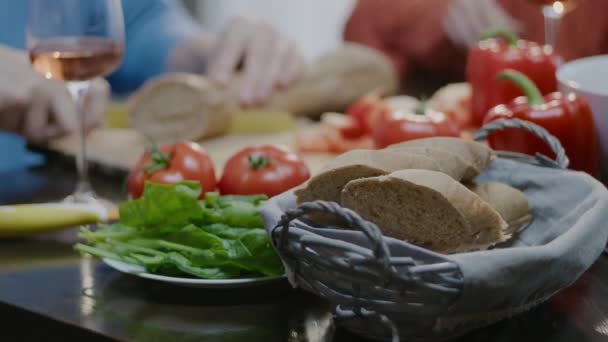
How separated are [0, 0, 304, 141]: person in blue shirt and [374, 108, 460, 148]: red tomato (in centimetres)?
54

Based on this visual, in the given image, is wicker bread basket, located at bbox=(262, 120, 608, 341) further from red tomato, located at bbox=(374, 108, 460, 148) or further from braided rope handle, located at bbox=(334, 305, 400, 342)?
red tomato, located at bbox=(374, 108, 460, 148)

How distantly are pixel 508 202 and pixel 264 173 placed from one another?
375 millimetres

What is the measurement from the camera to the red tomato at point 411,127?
134 centimetres

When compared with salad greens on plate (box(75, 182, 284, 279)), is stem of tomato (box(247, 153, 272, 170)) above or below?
below

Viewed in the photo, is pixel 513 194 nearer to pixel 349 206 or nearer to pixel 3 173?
pixel 349 206

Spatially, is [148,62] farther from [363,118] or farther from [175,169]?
[175,169]

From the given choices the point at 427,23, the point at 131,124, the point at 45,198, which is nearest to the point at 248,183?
the point at 45,198

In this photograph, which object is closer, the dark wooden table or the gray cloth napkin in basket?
the gray cloth napkin in basket

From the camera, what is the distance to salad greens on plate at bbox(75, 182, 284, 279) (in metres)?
0.88

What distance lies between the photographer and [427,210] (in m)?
0.77

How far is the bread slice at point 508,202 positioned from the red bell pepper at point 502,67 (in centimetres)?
64

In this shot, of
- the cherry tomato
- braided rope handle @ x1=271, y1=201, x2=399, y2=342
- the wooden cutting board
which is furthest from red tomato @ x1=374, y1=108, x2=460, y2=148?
braided rope handle @ x1=271, y1=201, x2=399, y2=342

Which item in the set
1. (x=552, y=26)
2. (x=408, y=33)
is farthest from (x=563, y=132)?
(x=408, y=33)

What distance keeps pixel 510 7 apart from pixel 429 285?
1978 mm
